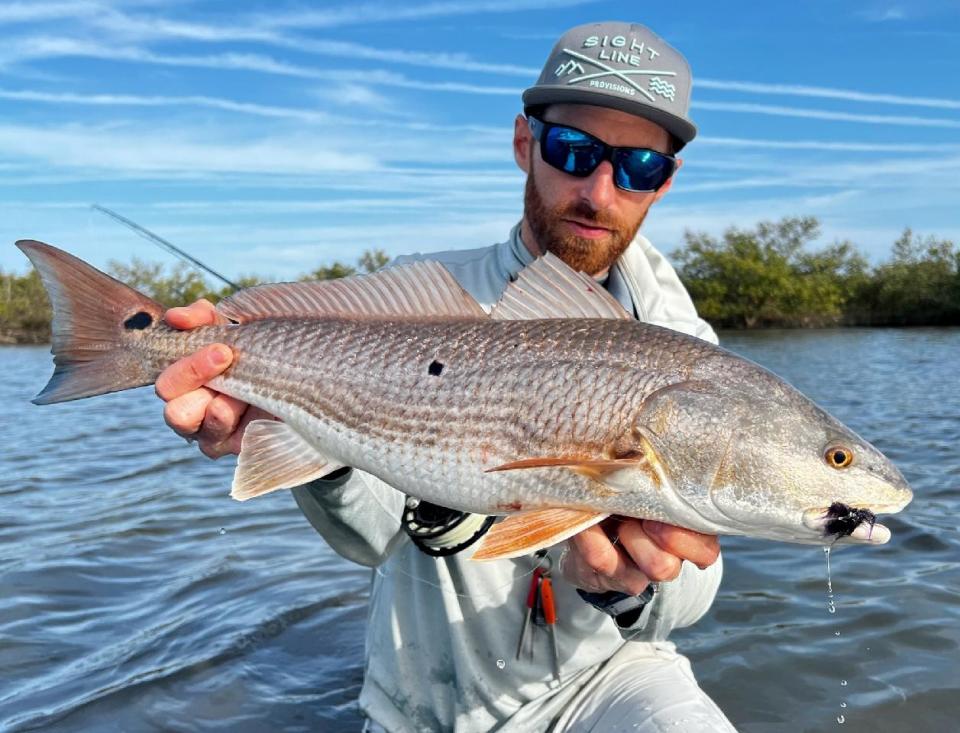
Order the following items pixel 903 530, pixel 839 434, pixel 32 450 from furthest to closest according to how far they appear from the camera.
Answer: pixel 32 450, pixel 903 530, pixel 839 434

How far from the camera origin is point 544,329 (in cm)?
276

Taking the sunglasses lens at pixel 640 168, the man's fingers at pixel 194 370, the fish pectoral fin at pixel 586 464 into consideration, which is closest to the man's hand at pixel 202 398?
the man's fingers at pixel 194 370

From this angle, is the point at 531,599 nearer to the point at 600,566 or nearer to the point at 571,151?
the point at 600,566

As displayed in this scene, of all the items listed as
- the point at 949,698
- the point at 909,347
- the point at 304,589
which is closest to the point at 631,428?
the point at 949,698

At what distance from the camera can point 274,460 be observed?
2.96 m

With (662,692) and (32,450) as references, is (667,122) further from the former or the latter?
(32,450)

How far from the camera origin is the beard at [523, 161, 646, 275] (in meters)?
4.16

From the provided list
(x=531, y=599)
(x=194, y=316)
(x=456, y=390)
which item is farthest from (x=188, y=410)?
(x=531, y=599)

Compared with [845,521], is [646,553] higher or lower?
lower

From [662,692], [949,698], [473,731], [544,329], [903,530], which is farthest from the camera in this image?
[903,530]

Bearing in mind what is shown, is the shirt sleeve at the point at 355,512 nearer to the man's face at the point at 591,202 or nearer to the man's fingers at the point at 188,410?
the man's fingers at the point at 188,410

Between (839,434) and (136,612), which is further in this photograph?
(136,612)

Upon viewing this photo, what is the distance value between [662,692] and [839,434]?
1418 millimetres

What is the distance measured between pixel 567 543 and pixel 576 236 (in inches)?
69.9
